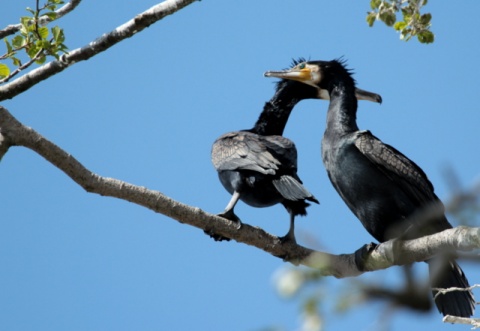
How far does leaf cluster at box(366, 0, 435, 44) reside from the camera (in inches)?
165

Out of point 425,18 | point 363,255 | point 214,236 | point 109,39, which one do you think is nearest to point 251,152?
point 214,236

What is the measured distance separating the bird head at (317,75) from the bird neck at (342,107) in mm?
177

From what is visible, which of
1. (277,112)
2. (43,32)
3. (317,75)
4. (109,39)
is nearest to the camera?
(43,32)

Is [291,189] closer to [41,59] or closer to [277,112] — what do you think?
[277,112]

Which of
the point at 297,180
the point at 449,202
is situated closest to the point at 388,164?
the point at 297,180

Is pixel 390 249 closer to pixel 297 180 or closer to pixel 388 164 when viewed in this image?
pixel 388 164

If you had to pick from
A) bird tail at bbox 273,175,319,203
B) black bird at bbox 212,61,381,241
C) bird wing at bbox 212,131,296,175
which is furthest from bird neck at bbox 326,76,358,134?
bird tail at bbox 273,175,319,203

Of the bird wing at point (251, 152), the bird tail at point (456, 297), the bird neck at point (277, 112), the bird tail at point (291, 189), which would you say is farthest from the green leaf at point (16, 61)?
the bird tail at point (456, 297)

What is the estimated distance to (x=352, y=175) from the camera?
5426 mm

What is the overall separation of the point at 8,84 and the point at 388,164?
284cm

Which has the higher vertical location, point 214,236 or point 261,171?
point 261,171

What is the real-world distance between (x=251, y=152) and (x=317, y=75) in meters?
1.18

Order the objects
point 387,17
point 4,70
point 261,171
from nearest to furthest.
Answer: point 387,17, point 4,70, point 261,171

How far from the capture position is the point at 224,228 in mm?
5141
